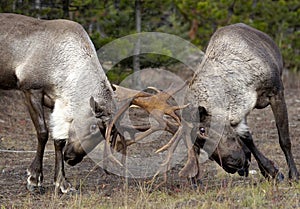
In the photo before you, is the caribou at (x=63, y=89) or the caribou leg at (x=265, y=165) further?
the caribou leg at (x=265, y=165)

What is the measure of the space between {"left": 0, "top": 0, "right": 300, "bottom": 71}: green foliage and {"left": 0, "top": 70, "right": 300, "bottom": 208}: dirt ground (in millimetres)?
1781

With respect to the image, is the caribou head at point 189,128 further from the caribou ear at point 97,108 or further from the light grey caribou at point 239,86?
the caribou ear at point 97,108

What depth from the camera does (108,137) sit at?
6973mm

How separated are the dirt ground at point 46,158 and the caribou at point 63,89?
32cm

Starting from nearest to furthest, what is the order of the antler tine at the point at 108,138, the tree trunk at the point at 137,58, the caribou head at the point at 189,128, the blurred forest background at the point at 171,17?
the antler tine at the point at 108,138, the caribou head at the point at 189,128, the blurred forest background at the point at 171,17, the tree trunk at the point at 137,58

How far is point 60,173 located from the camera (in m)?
7.32

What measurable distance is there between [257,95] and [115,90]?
60.1 inches

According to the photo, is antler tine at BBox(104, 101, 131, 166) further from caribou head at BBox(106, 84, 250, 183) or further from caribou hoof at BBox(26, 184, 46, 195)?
caribou hoof at BBox(26, 184, 46, 195)

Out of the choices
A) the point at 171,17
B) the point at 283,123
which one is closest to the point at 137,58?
the point at 171,17

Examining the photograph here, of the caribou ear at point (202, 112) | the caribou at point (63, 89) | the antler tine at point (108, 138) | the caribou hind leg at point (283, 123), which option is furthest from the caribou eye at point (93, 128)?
the caribou hind leg at point (283, 123)

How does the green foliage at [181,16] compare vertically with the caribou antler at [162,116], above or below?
below

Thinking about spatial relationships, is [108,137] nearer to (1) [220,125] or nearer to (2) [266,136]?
→ (1) [220,125]

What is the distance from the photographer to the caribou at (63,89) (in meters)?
7.26

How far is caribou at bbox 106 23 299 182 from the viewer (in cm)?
713
